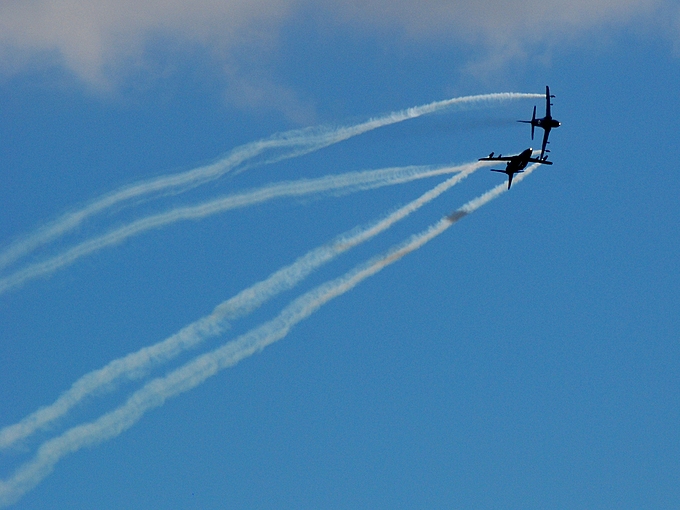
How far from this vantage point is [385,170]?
64312 millimetres

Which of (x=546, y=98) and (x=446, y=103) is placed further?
(x=546, y=98)

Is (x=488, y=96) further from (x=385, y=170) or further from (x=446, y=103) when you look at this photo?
(x=385, y=170)

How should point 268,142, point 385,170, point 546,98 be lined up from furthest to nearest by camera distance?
1. point 546,98
2. point 385,170
3. point 268,142

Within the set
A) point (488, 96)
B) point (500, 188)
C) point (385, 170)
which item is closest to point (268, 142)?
point (385, 170)

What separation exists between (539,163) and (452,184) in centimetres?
633

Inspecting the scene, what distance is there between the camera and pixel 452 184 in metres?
67.2

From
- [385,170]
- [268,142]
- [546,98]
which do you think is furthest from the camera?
[546,98]

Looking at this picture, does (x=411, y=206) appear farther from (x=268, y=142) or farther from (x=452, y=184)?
(x=268, y=142)

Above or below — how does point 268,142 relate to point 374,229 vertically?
above

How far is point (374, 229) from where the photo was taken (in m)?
63.6

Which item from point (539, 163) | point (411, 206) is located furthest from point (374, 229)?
point (539, 163)

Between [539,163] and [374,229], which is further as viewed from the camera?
[539,163]

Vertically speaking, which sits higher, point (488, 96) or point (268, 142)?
point (268, 142)

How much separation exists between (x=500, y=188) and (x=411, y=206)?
8124 mm
